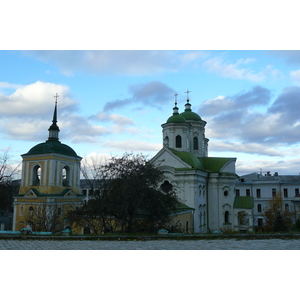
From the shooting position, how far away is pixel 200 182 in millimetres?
31250

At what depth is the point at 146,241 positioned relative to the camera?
1213 centimetres

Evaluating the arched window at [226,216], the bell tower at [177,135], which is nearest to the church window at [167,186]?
the bell tower at [177,135]

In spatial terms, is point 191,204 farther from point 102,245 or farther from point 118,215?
point 102,245

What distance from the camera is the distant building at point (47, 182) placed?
29.0 m

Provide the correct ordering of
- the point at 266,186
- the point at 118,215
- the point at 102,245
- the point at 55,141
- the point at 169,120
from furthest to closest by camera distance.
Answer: the point at 266,186 → the point at 169,120 → the point at 55,141 → the point at 118,215 → the point at 102,245

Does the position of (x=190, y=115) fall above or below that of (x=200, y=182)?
above

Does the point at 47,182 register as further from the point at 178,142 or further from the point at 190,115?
the point at 190,115

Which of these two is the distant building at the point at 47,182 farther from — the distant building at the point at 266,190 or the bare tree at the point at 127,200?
the distant building at the point at 266,190

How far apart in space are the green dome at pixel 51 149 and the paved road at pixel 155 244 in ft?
60.8

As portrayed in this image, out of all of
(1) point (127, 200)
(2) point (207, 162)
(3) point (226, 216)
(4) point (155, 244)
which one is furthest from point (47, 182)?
(4) point (155, 244)

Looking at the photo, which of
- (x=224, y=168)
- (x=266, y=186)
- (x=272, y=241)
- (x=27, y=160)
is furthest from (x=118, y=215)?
(x=266, y=186)

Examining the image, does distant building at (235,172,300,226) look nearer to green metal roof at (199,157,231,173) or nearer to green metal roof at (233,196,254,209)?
green metal roof at (233,196,254,209)

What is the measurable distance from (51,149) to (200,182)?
50.7 ft

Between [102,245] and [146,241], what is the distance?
1.88 metres
